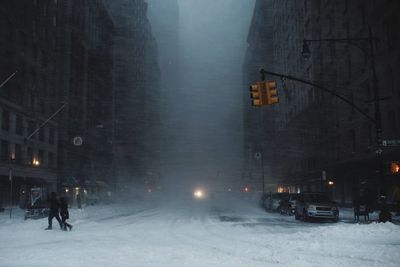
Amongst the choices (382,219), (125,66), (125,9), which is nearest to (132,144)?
(125,66)

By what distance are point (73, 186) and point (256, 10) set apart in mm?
108315

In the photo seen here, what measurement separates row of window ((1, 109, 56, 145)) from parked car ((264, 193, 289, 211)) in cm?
2722

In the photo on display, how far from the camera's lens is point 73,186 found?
65562 millimetres

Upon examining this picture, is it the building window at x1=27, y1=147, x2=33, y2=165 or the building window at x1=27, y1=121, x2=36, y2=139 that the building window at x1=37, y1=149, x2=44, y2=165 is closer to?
the building window at x1=27, y1=147, x2=33, y2=165

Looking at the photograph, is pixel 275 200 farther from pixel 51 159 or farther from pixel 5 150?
pixel 51 159

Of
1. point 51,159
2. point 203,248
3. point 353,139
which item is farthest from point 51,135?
point 203,248

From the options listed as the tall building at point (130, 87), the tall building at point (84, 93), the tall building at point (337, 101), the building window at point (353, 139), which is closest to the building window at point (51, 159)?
the tall building at point (84, 93)

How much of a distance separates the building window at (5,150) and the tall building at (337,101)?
28.4m

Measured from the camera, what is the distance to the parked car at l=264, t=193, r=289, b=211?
38844mm

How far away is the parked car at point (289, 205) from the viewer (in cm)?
3491

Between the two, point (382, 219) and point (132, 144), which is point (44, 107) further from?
point (132, 144)

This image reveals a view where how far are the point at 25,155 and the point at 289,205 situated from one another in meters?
31.2

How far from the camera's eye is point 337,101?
52469mm

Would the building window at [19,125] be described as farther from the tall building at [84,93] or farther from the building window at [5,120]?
the tall building at [84,93]
